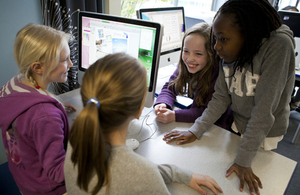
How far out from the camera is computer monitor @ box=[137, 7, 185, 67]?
1391 millimetres

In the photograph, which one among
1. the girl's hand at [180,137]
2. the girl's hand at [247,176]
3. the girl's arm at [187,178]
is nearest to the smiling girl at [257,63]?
the girl's hand at [247,176]

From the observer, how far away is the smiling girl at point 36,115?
60 cm

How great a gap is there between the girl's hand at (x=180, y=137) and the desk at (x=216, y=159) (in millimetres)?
18

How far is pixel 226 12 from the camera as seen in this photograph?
2.31 ft

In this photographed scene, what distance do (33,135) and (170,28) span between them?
1204 millimetres

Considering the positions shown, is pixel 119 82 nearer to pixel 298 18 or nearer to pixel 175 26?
pixel 175 26

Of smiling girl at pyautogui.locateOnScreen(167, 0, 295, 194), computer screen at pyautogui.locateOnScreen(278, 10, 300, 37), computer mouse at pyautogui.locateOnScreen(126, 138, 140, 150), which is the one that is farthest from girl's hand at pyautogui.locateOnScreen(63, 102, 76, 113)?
computer screen at pyautogui.locateOnScreen(278, 10, 300, 37)

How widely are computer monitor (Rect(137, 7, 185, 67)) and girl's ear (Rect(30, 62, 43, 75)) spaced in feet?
2.77

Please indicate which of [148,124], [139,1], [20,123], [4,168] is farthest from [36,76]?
[139,1]

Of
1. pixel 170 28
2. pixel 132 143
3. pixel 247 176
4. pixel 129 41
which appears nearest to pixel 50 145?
pixel 132 143

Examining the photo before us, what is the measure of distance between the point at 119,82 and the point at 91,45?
704mm

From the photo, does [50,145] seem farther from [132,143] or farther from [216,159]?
[216,159]

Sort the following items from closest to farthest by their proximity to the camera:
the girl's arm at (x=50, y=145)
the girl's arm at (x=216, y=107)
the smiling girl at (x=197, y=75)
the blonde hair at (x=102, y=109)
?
the blonde hair at (x=102, y=109), the girl's arm at (x=50, y=145), the girl's arm at (x=216, y=107), the smiling girl at (x=197, y=75)

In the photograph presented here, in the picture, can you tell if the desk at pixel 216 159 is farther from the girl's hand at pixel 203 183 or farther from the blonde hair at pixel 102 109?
the blonde hair at pixel 102 109
